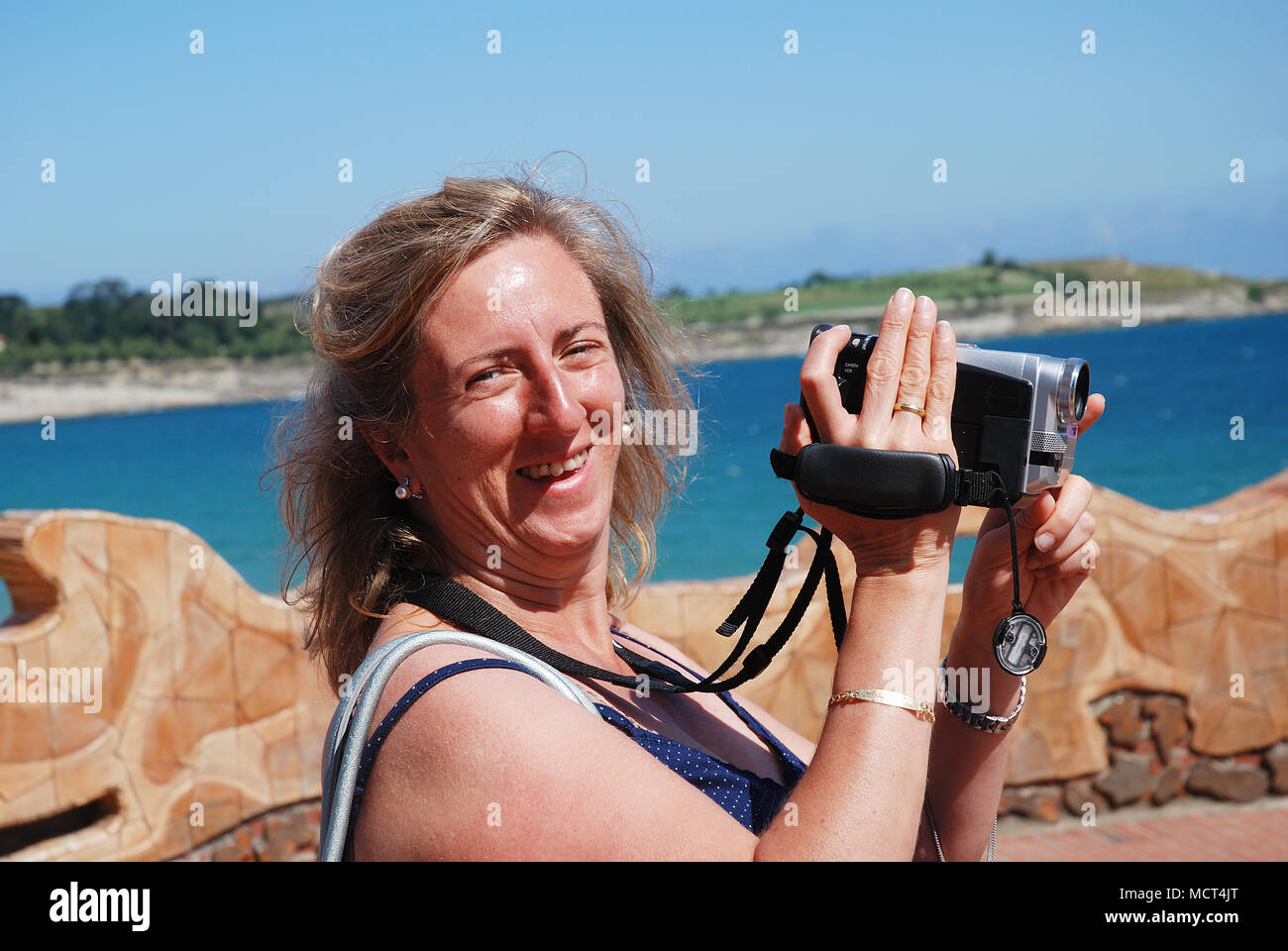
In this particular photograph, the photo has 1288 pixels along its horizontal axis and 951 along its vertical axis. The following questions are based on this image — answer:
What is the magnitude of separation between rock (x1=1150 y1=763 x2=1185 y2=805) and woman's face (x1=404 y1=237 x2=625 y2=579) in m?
4.95

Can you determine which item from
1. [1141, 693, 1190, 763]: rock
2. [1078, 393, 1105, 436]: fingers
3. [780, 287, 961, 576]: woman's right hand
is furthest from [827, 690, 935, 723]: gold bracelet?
[1141, 693, 1190, 763]: rock

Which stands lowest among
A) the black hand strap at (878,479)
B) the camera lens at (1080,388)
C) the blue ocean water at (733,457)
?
the blue ocean water at (733,457)

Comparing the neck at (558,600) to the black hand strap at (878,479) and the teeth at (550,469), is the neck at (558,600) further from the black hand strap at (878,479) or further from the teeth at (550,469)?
the black hand strap at (878,479)

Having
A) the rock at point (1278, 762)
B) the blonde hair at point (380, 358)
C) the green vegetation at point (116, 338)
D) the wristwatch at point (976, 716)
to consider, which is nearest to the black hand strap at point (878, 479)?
the wristwatch at point (976, 716)

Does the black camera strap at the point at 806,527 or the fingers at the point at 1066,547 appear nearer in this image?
the black camera strap at the point at 806,527

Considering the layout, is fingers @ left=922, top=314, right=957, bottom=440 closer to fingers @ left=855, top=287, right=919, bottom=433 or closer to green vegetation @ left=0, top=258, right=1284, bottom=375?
fingers @ left=855, top=287, right=919, bottom=433

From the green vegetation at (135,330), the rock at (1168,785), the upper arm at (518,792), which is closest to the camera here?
the upper arm at (518,792)

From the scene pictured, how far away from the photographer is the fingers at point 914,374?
1.44 m

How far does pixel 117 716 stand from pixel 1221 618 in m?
5.04

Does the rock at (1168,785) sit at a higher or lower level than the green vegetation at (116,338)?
lower

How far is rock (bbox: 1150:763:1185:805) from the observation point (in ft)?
19.2

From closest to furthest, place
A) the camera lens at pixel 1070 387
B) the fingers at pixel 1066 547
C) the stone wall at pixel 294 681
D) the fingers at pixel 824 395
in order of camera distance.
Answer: the fingers at pixel 824 395 → the camera lens at pixel 1070 387 → the fingers at pixel 1066 547 → the stone wall at pixel 294 681

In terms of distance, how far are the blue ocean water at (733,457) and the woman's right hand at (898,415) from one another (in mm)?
1135

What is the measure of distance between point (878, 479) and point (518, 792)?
555 millimetres
